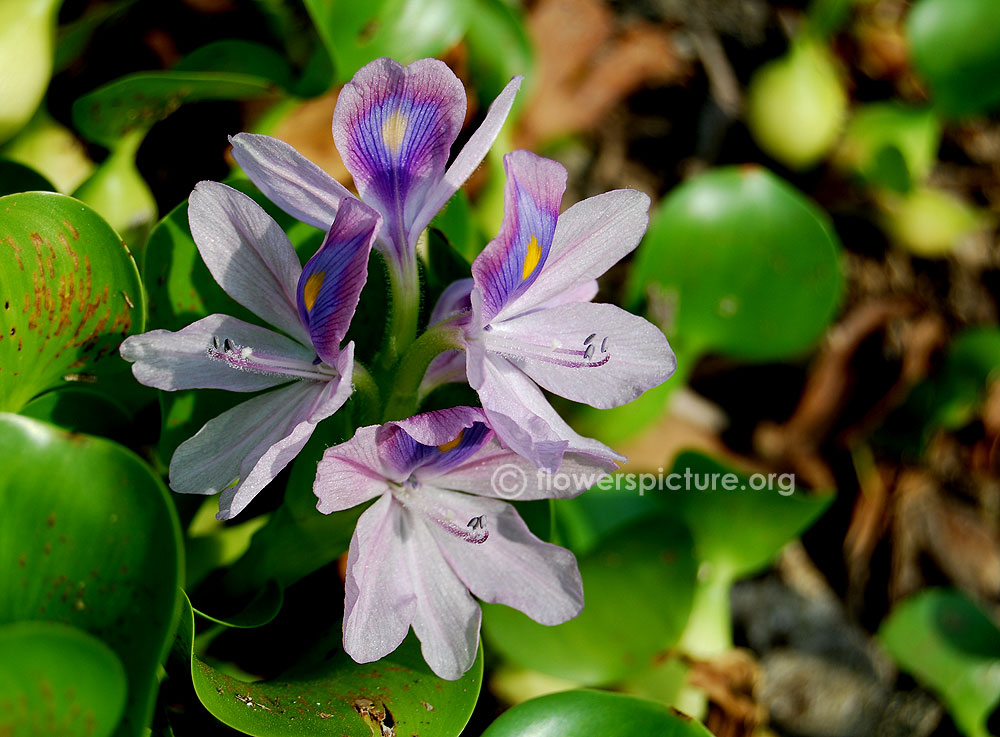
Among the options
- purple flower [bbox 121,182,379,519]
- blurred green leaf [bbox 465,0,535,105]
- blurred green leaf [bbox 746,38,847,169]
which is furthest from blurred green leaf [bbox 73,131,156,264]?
blurred green leaf [bbox 746,38,847,169]

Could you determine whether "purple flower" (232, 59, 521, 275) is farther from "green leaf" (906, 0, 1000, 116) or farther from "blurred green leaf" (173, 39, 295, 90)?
"green leaf" (906, 0, 1000, 116)

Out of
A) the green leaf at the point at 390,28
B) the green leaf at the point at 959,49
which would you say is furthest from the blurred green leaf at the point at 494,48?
the green leaf at the point at 959,49

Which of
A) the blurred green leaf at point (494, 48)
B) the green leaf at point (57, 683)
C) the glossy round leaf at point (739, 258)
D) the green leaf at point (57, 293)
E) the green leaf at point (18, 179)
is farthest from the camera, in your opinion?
the blurred green leaf at point (494, 48)

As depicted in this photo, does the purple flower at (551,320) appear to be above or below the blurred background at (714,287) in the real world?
above

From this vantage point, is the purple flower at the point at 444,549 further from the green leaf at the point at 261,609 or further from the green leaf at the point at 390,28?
the green leaf at the point at 390,28
